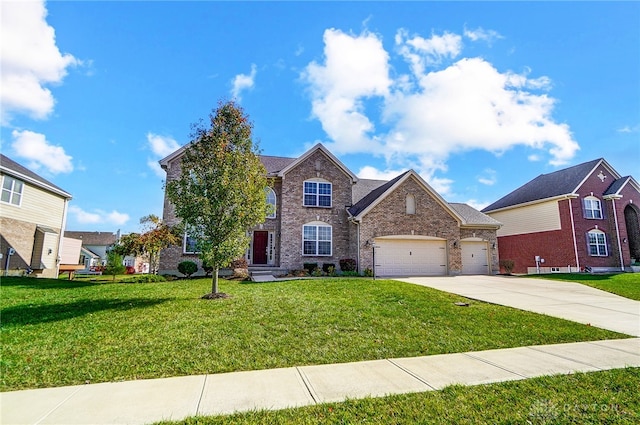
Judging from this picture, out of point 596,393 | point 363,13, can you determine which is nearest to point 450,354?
point 596,393

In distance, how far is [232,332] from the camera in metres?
6.84

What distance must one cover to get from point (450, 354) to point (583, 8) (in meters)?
13.1

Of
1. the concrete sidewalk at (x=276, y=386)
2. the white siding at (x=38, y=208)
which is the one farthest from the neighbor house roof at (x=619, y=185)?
the white siding at (x=38, y=208)

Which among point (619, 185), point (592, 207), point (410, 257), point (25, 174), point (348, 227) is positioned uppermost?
point (619, 185)

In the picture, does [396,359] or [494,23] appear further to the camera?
[494,23]

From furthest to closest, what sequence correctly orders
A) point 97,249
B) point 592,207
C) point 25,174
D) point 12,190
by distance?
point 97,249, point 592,207, point 25,174, point 12,190

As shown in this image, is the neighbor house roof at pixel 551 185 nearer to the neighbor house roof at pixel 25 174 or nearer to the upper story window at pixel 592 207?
the upper story window at pixel 592 207

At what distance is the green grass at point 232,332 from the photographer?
528 cm

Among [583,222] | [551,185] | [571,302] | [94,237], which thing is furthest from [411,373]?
[94,237]

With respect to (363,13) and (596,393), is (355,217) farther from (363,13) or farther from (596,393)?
(596,393)

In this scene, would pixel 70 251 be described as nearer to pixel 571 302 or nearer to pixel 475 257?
pixel 475 257

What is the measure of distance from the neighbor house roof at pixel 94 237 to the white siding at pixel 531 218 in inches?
2243

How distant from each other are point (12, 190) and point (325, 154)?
746 inches

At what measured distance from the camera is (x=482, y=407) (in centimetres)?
387
